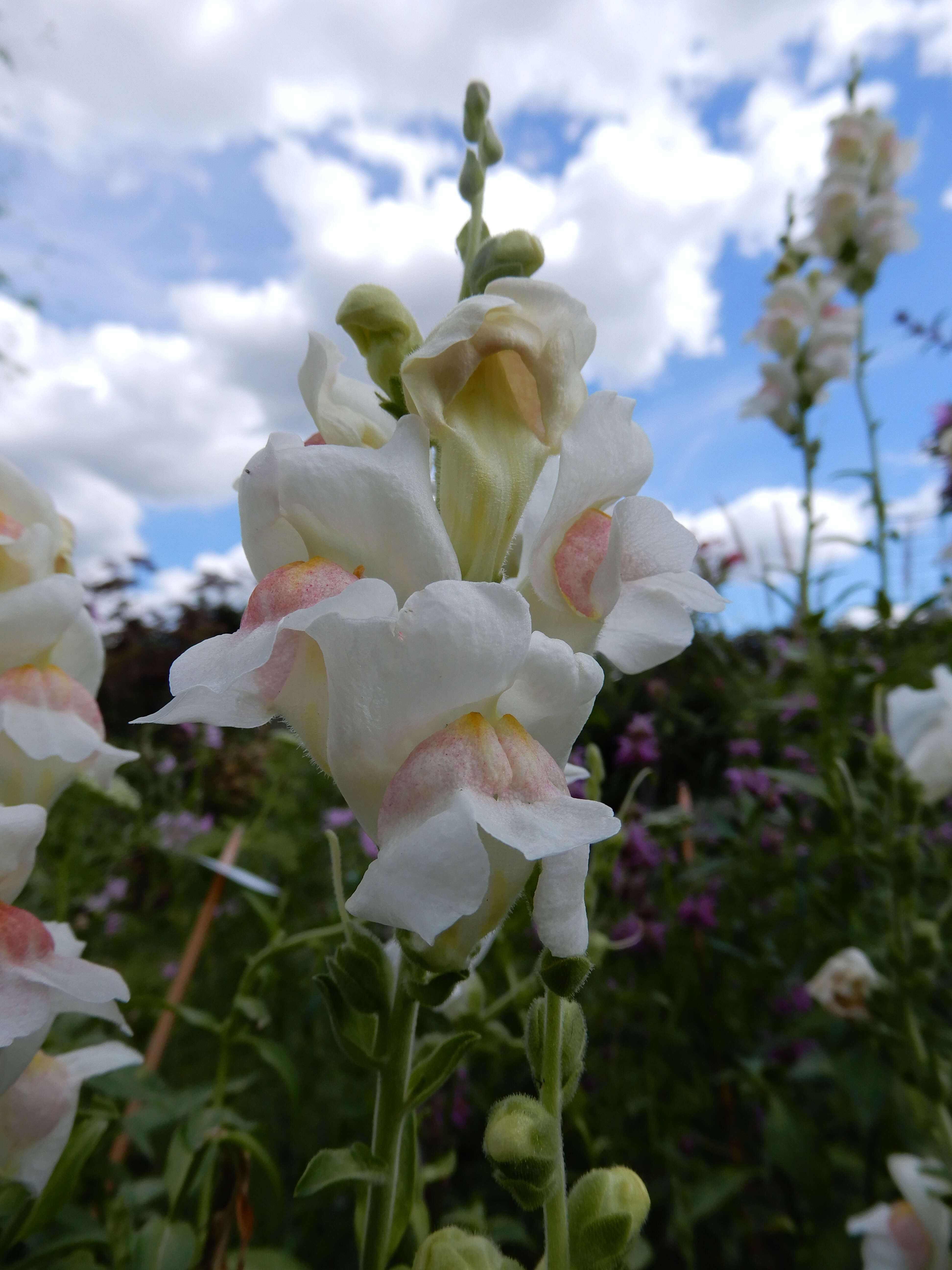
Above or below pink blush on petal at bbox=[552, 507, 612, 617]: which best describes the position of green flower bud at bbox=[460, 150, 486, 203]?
above

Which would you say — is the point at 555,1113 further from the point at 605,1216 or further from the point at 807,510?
the point at 807,510

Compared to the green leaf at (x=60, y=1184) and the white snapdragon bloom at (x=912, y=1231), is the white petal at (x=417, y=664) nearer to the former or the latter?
the green leaf at (x=60, y=1184)

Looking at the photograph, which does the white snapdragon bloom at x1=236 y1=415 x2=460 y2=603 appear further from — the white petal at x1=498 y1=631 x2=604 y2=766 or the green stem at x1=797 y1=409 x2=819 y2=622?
the green stem at x1=797 y1=409 x2=819 y2=622

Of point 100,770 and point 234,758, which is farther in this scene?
point 234,758

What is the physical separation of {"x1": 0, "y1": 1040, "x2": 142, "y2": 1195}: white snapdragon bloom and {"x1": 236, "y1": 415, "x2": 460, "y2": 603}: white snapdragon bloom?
0.51 meters

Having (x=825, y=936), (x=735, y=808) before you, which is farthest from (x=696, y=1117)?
(x=735, y=808)

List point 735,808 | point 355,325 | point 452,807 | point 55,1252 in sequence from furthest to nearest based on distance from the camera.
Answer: point 735,808
point 55,1252
point 355,325
point 452,807

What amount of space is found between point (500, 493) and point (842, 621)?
12.7 ft

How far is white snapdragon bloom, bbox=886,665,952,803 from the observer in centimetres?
148

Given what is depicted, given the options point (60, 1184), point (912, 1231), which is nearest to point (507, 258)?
point (60, 1184)

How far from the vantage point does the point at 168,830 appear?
6.59ft

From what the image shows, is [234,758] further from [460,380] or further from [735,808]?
[460,380]

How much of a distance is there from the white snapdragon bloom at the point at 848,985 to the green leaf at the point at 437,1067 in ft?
3.81

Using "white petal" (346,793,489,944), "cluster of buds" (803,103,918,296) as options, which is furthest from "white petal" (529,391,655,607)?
"cluster of buds" (803,103,918,296)
